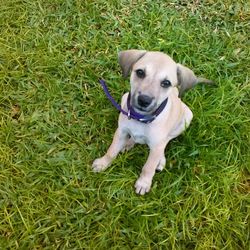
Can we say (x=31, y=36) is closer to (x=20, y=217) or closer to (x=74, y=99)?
(x=74, y=99)

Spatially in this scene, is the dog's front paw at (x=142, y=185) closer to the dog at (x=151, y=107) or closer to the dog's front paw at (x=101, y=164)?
the dog at (x=151, y=107)

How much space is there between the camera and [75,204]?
4.20m

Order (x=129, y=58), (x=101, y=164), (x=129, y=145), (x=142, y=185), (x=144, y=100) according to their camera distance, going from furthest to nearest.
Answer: (x=129, y=145) < (x=101, y=164) < (x=142, y=185) < (x=129, y=58) < (x=144, y=100)

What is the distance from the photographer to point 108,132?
466 centimetres

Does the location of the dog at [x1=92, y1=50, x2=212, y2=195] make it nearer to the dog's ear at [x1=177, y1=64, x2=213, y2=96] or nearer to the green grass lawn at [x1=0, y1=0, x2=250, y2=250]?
the dog's ear at [x1=177, y1=64, x2=213, y2=96]

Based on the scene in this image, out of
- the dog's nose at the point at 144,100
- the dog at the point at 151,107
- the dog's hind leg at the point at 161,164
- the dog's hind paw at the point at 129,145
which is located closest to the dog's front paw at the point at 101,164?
the dog at the point at 151,107

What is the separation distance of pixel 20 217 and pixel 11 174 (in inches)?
17.3

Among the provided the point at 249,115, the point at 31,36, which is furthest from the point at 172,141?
the point at 31,36

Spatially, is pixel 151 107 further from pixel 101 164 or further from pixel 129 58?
pixel 101 164

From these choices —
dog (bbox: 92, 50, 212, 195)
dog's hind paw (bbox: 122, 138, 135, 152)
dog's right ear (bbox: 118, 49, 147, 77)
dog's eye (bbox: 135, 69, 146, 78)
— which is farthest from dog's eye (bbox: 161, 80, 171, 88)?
dog's hind paw (bbox: 122, 138, 135, 152)

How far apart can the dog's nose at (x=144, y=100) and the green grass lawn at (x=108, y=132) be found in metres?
0.99

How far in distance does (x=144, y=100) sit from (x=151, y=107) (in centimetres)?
11

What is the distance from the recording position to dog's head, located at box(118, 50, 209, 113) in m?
3.57

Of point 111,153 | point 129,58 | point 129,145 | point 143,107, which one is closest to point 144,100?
point 143,107
